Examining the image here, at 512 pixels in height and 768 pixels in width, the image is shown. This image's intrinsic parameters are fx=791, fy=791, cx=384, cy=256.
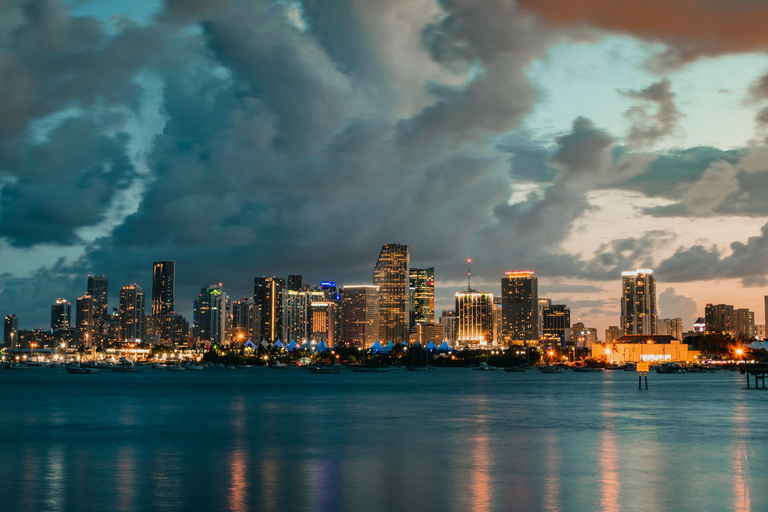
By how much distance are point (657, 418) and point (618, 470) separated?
3565 cm

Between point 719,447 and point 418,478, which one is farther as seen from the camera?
point 719,447

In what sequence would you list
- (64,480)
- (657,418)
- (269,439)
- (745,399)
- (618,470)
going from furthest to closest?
1. (745,399)
2. (657,418)
3. (269,439)
4. (618,470)
5. (64,480)

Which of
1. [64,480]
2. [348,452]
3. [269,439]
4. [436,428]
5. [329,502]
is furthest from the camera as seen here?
[436,428]

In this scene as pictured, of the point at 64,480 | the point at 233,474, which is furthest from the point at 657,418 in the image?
the point at 64,480

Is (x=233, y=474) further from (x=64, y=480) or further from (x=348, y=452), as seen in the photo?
(x=348, y=452)

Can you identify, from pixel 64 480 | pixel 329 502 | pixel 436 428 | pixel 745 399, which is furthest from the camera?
pixel 745 399

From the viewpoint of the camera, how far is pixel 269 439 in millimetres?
51531

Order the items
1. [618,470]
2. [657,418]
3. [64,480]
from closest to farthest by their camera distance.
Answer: [64,480]
[618,470]
[657,418]

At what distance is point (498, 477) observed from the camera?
3453 cm

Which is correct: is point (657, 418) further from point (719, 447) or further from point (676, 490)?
point (676, 490)

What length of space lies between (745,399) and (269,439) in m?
73.1

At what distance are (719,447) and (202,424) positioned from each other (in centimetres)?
3847

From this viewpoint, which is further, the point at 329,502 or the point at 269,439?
the point at 269,439

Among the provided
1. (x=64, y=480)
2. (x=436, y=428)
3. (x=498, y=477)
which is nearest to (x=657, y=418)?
(x=436, y=428)
